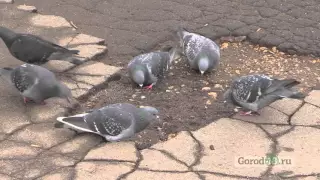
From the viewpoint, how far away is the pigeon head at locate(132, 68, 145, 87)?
5.05m

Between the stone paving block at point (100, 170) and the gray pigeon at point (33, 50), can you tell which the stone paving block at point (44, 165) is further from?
the gray pigeon at point (33, 50)

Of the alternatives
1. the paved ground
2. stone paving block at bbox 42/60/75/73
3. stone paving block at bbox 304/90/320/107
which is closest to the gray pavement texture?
stone paving block at bbox 42/60/75/73

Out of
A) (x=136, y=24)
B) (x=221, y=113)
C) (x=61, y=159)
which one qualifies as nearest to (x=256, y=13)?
(x=136, y=24)

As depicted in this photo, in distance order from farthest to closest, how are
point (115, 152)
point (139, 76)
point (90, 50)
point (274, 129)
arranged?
point (90, 50) → point (139, 76) → point (274, 129) → point (115, 152)

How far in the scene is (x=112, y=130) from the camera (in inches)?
166

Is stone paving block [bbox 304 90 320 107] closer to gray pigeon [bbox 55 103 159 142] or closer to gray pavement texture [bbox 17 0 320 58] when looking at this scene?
gray pavement texture [bbox 17 0 320 58]

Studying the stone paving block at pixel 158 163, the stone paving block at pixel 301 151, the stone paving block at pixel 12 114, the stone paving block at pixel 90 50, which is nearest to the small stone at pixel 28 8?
the stone paving block at pixel 90 50

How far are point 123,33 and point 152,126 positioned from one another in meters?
1.85

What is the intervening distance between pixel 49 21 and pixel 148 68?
1642 millimetres

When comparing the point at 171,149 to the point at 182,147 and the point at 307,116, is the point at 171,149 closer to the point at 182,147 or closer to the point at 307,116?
the point at 182,147

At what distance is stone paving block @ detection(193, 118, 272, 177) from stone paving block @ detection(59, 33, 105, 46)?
183 centimetres

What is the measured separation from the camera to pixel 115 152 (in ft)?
13.5

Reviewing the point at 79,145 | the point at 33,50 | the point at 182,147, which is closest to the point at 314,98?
the point at 182,147

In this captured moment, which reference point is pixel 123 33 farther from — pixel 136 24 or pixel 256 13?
pixel 256 13
